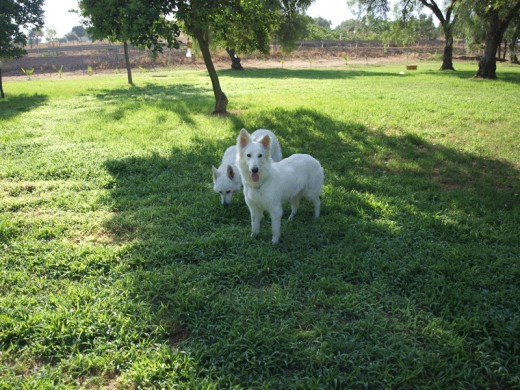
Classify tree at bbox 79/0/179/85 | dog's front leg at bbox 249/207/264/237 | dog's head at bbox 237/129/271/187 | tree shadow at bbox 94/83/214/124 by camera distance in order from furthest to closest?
1. tree shadow at bbox 94/83/214/124
2. tree at bbox 79/0/179/85
3. dog's front leg at bbox 249/207/264/237
4. dog's head at bbox 237/129/271/187

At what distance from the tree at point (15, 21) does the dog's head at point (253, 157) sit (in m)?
20.2

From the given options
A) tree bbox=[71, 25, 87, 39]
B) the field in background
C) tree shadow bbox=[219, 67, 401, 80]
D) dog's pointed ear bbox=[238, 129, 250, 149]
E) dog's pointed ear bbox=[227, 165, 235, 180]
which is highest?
tree bbox=[71, 25, 87, 39]

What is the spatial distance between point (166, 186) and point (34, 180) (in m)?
2.79

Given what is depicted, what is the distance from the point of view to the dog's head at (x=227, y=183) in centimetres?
604

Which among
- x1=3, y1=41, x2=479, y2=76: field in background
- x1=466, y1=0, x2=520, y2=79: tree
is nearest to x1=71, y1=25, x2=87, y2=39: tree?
x1=3, y1=41, x2=479, y2=76: field in background

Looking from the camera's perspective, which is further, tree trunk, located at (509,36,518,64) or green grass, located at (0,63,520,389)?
tree trunk, located at (509,36,518,64)

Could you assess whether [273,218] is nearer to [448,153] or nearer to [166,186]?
[166,186]

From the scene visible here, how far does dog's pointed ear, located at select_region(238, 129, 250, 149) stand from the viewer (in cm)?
457

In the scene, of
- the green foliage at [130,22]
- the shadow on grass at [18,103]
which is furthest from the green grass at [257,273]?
the shadow on grass at [18,103]

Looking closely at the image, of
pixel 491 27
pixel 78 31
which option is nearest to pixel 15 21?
pixel 491 27

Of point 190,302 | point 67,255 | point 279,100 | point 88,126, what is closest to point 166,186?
point 67,255

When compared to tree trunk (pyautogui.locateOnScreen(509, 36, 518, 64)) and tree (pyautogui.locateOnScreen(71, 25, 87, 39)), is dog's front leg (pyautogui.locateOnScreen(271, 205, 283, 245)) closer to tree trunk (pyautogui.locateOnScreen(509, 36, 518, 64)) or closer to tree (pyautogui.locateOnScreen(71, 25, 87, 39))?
tree trunk (pyautogui.locateOnScreen(509, 36, 518, 64))

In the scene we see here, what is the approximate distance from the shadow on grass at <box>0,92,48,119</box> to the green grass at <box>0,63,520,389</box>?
673cm

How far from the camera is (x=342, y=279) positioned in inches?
164
